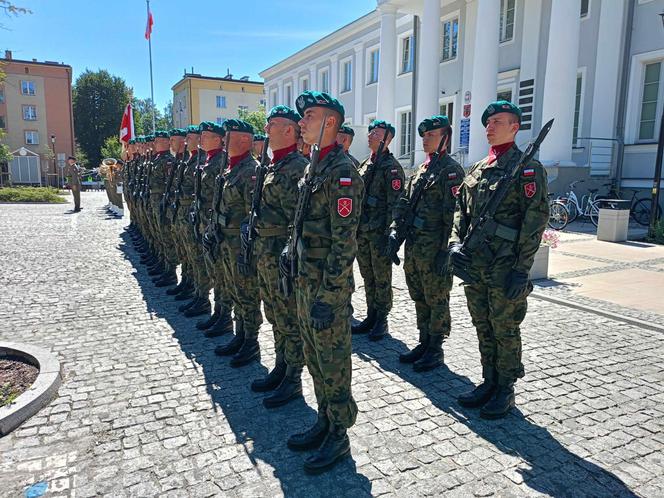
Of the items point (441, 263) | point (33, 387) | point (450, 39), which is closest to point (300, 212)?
point (441, 263)

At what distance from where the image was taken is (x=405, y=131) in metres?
24.2

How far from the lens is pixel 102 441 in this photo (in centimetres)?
321

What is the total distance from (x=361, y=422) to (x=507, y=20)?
1905 centimetres

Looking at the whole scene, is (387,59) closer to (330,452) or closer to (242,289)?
(242,289)

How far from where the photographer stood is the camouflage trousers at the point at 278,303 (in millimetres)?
3703

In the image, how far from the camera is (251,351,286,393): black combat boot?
3.95 meters

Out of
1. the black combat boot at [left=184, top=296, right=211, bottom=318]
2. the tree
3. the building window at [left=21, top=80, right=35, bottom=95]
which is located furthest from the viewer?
the tree

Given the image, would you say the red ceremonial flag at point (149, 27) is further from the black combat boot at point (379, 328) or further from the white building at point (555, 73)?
the black combat boot at point (379, 328)

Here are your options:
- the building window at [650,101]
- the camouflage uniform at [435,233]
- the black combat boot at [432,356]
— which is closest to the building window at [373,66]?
the building window at [650,101]

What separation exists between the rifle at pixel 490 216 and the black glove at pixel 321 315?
46.9 inches

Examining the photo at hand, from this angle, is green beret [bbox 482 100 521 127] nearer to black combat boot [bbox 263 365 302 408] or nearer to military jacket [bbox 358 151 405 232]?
military jacket [bbox 358 151 405 232]

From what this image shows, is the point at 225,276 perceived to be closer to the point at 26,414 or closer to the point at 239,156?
the point at 239,156

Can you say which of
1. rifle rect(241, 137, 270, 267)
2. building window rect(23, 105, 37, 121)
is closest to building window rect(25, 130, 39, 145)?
building window rect(23, 105, 37, 121)

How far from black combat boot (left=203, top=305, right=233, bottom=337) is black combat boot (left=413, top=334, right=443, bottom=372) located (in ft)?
6.90
